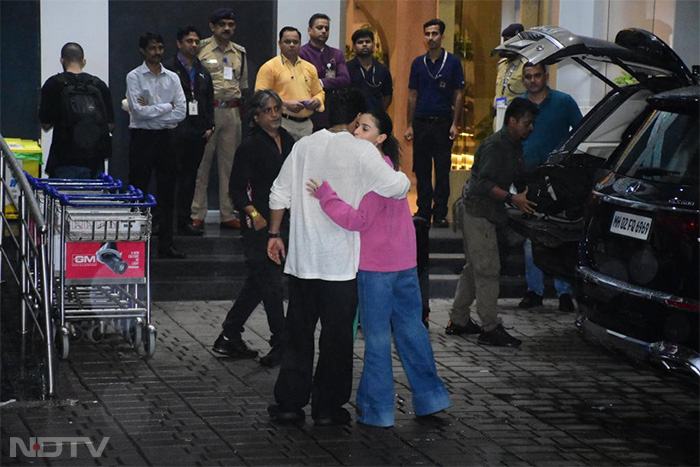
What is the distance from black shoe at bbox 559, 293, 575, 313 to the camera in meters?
11.3

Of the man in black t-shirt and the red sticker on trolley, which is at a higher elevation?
the man in black t-shirt

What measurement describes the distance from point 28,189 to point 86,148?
3321mm

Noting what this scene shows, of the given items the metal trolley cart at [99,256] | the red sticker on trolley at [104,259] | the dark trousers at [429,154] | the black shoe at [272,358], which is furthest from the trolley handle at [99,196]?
the dark trousers at [429,154]

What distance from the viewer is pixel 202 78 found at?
12250 mm

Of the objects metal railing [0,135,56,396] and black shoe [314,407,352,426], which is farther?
metal railing [0,135,56,396]

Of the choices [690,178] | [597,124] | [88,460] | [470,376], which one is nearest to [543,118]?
[597,124]

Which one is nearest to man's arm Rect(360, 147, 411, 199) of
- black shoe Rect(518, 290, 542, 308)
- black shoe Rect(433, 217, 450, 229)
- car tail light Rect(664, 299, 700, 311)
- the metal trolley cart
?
car tail light Rect(664, 299, 700, 311)

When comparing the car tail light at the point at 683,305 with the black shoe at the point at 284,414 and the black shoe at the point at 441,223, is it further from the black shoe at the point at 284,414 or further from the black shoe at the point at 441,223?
the black shoe at the point at 441,223

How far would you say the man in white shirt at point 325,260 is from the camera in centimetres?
708

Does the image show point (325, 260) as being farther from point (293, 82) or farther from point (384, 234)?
point (293, 82)

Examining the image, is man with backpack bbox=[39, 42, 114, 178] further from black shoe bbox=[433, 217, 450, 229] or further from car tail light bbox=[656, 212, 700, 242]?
car tail light bbox=[656, 212, 700, 242]

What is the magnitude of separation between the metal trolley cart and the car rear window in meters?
3.56

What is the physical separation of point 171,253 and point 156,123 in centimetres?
129
